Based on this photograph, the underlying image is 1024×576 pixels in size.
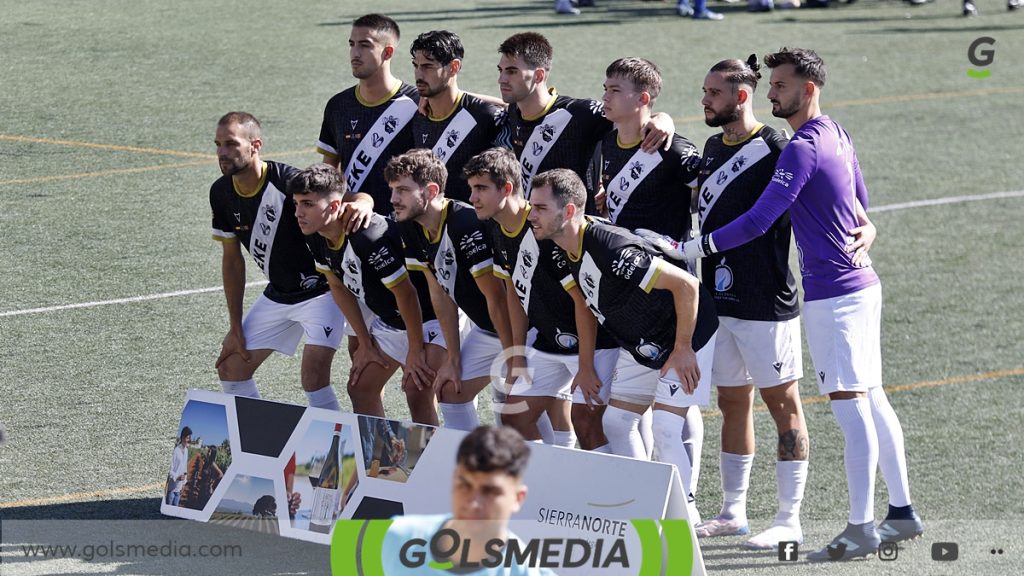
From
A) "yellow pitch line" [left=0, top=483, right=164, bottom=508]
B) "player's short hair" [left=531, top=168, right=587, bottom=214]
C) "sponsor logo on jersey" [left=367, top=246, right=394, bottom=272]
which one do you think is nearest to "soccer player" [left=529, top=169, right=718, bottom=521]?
"player's short hair" [left=531, top=168, right=587, bottom=214]

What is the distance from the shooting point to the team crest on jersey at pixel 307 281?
7.75m

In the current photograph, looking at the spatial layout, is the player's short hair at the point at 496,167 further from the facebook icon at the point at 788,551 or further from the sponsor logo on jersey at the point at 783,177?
the facebook icon at the point at 788,551

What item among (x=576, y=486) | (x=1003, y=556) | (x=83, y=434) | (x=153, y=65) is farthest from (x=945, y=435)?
(x=153, y=65)

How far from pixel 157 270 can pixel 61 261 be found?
79 cm

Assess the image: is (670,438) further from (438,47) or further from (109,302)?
(109,302)

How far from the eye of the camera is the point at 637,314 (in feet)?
21.1

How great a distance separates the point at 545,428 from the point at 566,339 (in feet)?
2.89

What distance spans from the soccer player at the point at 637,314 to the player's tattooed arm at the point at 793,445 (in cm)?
73

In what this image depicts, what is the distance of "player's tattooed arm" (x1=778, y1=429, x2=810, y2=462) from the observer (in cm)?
696

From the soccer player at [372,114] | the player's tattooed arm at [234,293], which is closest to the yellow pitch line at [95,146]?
the soccer player at [372,114]

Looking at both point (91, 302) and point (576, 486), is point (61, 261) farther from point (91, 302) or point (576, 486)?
point (576, 486)

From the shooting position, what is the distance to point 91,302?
10547mm

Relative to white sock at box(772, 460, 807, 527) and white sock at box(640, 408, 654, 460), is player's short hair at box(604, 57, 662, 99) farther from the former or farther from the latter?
white sock at box(772, 460, 807, 527)

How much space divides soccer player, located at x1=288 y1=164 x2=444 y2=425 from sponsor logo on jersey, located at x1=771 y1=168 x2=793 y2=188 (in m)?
2.02
